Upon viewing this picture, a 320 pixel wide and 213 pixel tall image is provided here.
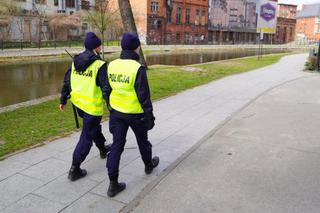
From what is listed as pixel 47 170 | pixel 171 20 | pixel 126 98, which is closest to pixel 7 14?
pixel 171 20

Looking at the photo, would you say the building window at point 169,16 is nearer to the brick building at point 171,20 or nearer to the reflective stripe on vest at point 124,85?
the brick building at point 171,20

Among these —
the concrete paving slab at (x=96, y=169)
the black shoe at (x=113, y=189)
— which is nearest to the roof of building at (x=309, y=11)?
the concrete paving slab at (x=96, y=169)

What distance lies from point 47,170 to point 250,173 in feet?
9.30

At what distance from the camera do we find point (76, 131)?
6820 millimetres

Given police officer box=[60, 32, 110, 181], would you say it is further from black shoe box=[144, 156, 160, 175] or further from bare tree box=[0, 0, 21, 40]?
bare tree box=[0, 0, 21, 40]

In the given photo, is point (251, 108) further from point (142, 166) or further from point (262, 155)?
point (142, 166)

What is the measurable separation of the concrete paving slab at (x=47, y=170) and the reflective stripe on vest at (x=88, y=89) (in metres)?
1.03

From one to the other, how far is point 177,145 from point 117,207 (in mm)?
2435

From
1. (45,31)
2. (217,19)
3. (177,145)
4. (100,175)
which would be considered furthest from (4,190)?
(217,19)

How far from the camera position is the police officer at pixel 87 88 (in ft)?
14.1

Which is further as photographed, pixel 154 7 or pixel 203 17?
pixel 203 17

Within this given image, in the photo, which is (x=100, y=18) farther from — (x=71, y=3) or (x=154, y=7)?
(x=154, y=7)

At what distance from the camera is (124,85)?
159 inches

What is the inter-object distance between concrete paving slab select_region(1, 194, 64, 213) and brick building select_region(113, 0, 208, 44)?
55833mm
